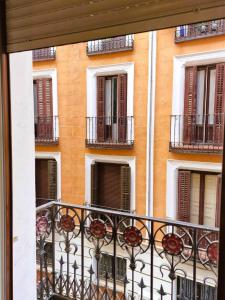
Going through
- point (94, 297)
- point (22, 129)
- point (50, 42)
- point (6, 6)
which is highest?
point (6, 6)

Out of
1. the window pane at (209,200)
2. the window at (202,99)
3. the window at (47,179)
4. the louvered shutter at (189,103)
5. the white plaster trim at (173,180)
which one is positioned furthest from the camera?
the window at (47,179)

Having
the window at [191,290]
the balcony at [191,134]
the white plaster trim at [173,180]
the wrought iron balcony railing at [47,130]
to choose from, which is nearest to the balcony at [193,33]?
the balcony at [191,134]

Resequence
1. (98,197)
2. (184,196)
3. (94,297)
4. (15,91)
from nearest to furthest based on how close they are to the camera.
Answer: (15,91) < (94,297) < (184,196) < (98,197)

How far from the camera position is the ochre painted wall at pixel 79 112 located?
12.7ft

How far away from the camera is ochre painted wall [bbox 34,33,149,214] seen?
152 inches

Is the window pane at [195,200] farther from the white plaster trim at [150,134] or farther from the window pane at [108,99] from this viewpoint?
the window pane at [108,99]

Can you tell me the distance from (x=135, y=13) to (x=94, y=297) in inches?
65.0

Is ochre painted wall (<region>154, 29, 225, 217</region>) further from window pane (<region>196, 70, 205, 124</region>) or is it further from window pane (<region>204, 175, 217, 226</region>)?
window pane (<region>204, 175, 217, 226</region>)

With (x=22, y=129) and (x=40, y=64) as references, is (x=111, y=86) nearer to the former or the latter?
(x=40, y=64)

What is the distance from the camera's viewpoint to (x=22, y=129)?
1117 mm

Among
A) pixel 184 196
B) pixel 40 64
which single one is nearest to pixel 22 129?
pixel 184 196

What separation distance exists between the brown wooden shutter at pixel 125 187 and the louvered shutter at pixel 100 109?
64 cm

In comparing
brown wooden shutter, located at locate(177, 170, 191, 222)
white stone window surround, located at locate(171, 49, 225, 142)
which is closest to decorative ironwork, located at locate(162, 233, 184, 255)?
brown wooden shutter, located at locate(177, 170, 191, 222)

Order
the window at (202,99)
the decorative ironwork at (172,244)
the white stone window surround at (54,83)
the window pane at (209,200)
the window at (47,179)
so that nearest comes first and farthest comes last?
the decorative ironwork at (172,244), the window pane at (209,200), the window at (202,99), the window at (47,179), the white stone window surround at (54,83)
